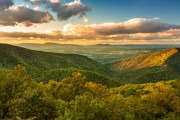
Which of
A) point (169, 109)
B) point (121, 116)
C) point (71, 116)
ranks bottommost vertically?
point (169, 109)

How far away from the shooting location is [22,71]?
2323 inches

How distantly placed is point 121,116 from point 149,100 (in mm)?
43528

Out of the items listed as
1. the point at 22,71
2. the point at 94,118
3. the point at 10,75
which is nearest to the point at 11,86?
the point at 10,75

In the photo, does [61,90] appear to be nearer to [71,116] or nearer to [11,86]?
[11,86]

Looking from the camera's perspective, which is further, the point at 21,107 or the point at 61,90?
the point at 61,90

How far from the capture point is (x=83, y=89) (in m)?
82.2

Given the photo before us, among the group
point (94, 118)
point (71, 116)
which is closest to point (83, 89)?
point (94, 118)

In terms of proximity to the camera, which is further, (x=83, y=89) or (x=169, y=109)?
(x=169, y=109)

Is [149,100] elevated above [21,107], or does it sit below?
below

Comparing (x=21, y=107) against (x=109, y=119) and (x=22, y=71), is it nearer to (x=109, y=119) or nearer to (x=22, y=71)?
(x=22, y=71)

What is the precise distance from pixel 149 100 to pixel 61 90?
38.5m

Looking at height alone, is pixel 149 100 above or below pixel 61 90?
below

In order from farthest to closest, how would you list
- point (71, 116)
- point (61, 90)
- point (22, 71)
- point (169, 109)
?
point (169, 109)
point (61, 90)
point (22, 71)
point (71, 116)

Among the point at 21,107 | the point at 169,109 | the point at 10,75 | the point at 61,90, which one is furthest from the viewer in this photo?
the point at 169,109
